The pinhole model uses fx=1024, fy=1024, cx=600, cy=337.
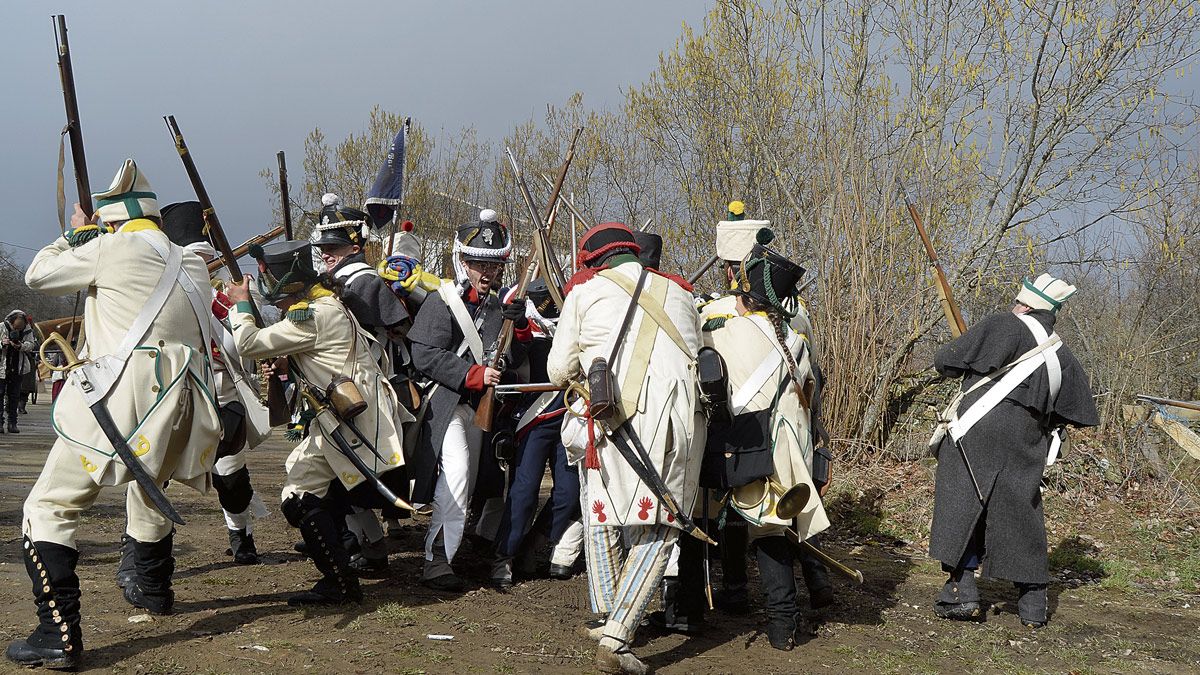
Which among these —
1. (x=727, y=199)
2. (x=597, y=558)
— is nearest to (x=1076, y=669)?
(x=597, y=558)

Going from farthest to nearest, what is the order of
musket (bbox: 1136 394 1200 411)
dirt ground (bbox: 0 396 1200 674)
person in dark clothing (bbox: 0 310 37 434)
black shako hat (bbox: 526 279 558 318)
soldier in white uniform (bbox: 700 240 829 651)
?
person in dark clothing (bbox: 0 310 37 434), musket (bbox: 1136 394 1200 411), black shako hat (bbox: 526 279 558 318), soldier in white uniform (bbox: 700 240 829 651), dirt ground (bbox: 0 396 1200 674)

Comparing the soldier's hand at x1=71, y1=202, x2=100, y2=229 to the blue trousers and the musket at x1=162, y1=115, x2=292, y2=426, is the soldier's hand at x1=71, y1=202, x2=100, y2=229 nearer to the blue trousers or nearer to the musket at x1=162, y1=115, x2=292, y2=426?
the musket at x1=162, y1=115, x2=292, y2=426

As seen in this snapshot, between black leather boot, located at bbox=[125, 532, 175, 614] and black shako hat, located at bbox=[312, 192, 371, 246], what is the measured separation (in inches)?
73.5

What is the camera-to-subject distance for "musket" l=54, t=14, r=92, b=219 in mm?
4684

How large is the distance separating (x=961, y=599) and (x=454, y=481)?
287 centimetres

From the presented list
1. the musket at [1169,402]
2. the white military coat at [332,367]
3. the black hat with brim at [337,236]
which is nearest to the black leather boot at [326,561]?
the white military coat at [332,367]

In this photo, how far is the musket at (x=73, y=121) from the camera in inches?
184

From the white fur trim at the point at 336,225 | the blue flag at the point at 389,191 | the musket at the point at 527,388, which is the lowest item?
the musket at the point at 527,388

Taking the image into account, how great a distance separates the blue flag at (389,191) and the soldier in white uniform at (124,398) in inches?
99.6

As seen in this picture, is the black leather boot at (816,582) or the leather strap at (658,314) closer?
the leather strap at (658,314)

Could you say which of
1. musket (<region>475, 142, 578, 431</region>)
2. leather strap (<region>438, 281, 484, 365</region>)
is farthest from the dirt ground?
leather strap (<region>438, 281, 484, 365</region>)

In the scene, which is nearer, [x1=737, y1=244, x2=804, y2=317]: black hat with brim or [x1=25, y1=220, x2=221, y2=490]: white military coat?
[x1=25, y1=220, x2=221, y2=490]: white military coat

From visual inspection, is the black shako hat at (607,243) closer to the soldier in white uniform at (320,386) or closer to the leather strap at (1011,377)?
the soldier in white uniform at (320,386)

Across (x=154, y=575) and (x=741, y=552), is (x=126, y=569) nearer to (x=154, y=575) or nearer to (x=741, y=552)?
(x=154, y=575)
